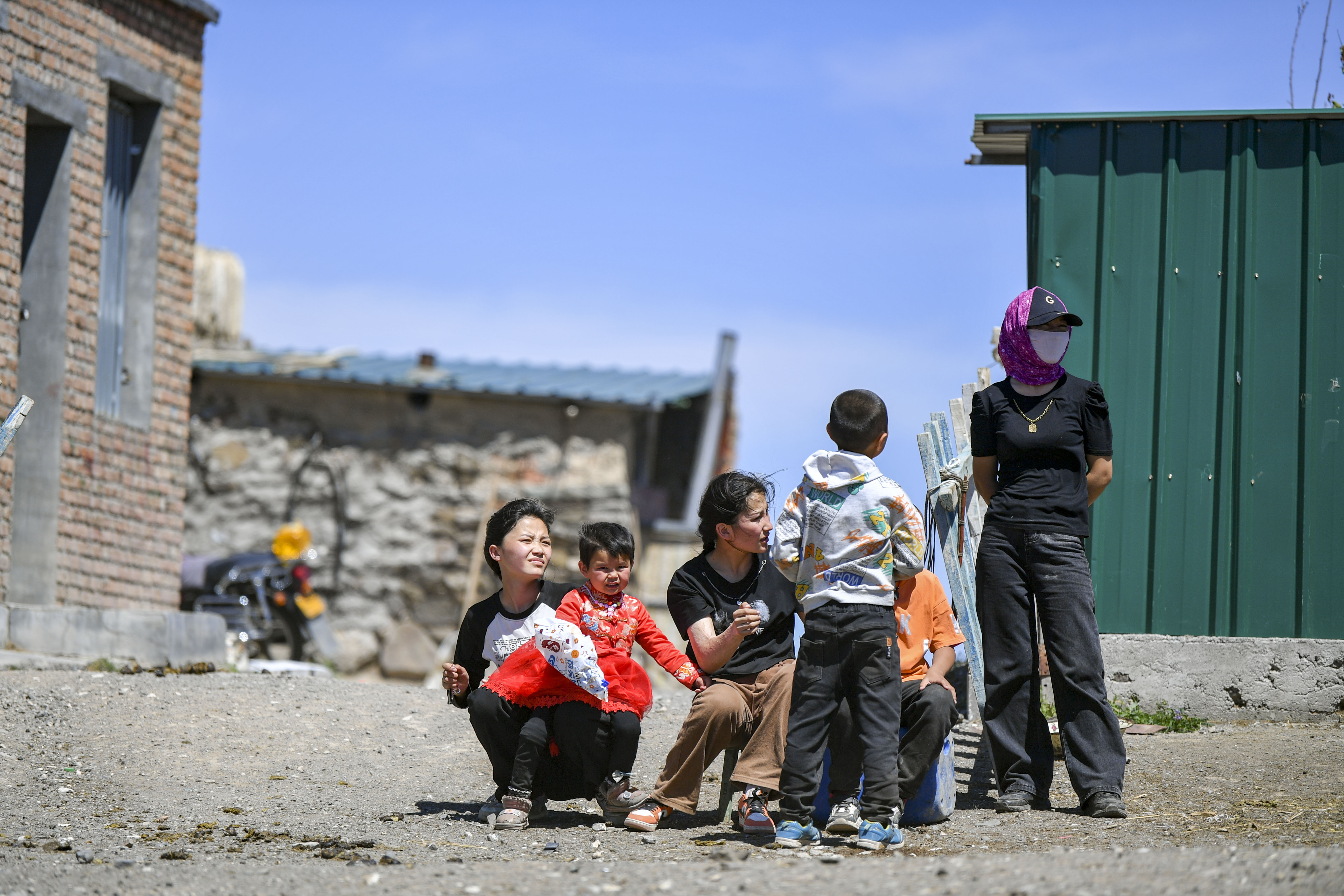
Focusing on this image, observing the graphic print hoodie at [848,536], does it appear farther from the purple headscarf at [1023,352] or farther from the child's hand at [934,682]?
the purple headscarf at [1023,352]

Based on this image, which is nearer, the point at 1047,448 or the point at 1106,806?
the point at 1106,806

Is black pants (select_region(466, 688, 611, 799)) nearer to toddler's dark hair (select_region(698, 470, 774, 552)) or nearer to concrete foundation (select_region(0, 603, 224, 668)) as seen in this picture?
toddler's dark hair (select_region(698, 470, 774, 552))

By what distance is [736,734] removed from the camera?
4.09 metres

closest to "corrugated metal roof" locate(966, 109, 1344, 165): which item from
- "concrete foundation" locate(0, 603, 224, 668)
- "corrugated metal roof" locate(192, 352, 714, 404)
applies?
"concrete foundation" locate(0, 603, 224, 668)

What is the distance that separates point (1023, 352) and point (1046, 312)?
153 millimetres

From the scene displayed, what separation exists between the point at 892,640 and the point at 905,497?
0.43 m

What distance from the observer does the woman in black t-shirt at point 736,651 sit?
3994 mm

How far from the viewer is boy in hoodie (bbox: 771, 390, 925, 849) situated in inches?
148

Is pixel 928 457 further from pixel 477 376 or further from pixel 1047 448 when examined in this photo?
pixel 477 376

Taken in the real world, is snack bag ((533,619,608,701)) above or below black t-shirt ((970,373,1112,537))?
below

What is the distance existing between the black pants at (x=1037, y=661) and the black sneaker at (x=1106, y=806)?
8 cm

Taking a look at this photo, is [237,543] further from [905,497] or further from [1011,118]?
[905,497]

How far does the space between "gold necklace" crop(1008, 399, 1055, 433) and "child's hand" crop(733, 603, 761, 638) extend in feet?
3.76

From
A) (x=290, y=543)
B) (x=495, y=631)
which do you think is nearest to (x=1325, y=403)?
(x=495, y=631)
